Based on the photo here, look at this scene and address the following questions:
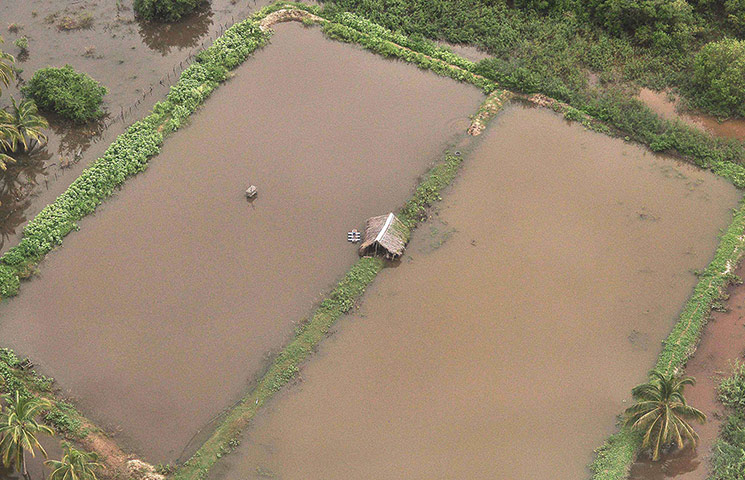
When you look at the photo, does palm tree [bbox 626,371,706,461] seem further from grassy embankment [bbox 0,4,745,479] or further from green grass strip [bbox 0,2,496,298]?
green grass strip [bbox 0,2,496,298]

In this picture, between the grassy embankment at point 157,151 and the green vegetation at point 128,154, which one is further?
the green vegetation at point 128,154

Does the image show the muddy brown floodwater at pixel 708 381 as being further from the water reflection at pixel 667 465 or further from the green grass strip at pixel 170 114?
the green grass strip at pixel 170 114

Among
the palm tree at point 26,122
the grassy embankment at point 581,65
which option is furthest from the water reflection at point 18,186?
the grassy embankment at point 581,65

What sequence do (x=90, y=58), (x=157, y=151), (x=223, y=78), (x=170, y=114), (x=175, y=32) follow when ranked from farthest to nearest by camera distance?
(x=175, y=32), (x=90, y=58), (x=223, y=78), (x=170, y=114), (x=157, y=151)

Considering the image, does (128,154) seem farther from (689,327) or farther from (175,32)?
(689,327)

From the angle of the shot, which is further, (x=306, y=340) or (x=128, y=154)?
(x=128, y=154)

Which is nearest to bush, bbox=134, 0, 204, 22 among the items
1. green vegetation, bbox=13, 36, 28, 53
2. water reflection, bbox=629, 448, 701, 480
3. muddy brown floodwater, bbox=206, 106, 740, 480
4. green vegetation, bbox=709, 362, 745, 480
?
green vegetation, bbox=13, 36, 28, 53

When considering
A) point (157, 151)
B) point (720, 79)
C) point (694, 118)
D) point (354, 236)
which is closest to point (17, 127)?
point (157, 151)
